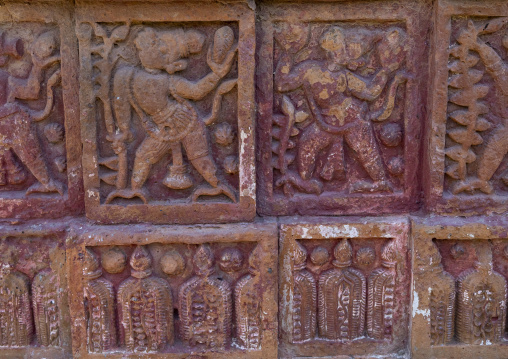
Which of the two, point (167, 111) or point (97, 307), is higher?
point (167, 111)

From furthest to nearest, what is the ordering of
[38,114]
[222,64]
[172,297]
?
[172,297] < [38,114] < [222,64]

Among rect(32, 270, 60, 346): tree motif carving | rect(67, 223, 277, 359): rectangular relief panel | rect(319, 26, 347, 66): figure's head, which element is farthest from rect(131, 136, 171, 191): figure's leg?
rect(319, 26, 347, 66): figure's head

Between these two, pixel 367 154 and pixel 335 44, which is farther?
pixel 367 154

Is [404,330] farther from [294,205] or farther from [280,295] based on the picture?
[294,205]

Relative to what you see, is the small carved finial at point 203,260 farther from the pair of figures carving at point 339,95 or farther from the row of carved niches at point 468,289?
the row of carved niches at point 468,289

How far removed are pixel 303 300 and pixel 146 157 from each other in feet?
3.94

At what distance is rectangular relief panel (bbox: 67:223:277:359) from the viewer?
2605 mm

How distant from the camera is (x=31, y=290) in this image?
2.71m

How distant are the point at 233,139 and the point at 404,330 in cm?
150

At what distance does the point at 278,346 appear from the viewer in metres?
2.78

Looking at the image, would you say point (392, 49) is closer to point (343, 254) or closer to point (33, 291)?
point (343, 254)

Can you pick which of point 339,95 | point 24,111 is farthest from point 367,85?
point 24,111

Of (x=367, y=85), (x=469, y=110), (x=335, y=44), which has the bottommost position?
(x=469, y=110)

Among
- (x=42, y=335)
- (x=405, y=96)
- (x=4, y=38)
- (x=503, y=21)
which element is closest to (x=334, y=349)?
(x=405, y=96)
